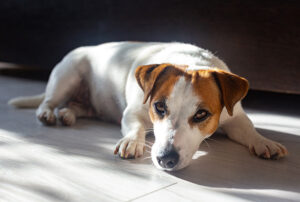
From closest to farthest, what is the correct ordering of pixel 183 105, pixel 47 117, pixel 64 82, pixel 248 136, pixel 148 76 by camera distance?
pixel 183 105 < pixel 148 76 < pixel 248 136 < pixel 47 117 < pixel 64 82

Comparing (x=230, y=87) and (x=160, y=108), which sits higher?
(x=230, y=87)

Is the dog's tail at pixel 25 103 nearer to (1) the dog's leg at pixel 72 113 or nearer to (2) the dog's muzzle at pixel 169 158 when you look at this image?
(1) the dog's leg at pixel 72 113

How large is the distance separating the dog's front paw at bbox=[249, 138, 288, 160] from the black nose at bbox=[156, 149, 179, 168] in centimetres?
61

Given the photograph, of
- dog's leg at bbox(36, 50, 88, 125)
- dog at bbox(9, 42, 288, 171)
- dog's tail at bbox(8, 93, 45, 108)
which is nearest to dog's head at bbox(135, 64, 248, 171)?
dog at bbox(9, 42, 288, 171)

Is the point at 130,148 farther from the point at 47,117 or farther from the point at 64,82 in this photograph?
the point at 64,82

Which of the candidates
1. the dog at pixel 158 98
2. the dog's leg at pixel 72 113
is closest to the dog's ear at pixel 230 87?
the dog at pixel 158 98

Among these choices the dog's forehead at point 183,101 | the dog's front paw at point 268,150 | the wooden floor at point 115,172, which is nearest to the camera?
the wooden floor at point 115,172

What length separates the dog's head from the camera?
1.72 m

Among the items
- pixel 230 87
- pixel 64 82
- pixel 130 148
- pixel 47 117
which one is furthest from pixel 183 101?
pixel 64 82

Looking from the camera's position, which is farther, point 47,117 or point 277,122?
point 277,122

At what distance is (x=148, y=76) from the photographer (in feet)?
6.63

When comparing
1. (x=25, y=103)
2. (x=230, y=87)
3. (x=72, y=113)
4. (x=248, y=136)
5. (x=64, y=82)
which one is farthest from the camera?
(x=25, y=103)

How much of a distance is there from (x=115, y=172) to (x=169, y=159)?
0.26 metres

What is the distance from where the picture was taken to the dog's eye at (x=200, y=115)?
182 centimetres
